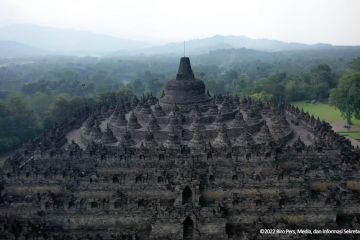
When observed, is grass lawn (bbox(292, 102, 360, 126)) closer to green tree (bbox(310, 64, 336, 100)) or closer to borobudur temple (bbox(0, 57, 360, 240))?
green tree (bbox(310, 64, 336, 100))

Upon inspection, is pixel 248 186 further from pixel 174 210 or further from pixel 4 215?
pixel 4 215

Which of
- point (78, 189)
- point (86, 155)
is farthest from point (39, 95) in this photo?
point (78, 189)

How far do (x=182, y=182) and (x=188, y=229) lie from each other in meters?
3.70

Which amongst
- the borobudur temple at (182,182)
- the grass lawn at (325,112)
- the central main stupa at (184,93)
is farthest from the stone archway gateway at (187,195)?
the grass lawn at (325,112)

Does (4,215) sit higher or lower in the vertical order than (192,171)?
lower

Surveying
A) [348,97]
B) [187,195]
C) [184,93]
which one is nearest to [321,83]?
[348,97]

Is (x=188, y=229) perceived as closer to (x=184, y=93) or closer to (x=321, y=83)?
(x=184, y=93)

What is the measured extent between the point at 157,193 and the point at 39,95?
4825cm

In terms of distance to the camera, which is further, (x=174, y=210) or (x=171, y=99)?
(x=171, y=99)

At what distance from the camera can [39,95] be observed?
68.0 m

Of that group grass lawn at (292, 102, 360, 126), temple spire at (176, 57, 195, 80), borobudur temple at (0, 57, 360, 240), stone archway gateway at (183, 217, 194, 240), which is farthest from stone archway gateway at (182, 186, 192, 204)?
grass lawn at (292, 102, 360, 126)

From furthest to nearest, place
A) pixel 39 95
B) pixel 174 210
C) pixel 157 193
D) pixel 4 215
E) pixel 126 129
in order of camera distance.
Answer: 1. pixel 39 95
2. pixel 126 129
3. pixel 157 193
4. pixel 4 215
5. pixel 174 210

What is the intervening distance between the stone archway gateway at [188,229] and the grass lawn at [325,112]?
141ft

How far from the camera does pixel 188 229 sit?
74.9 feet
